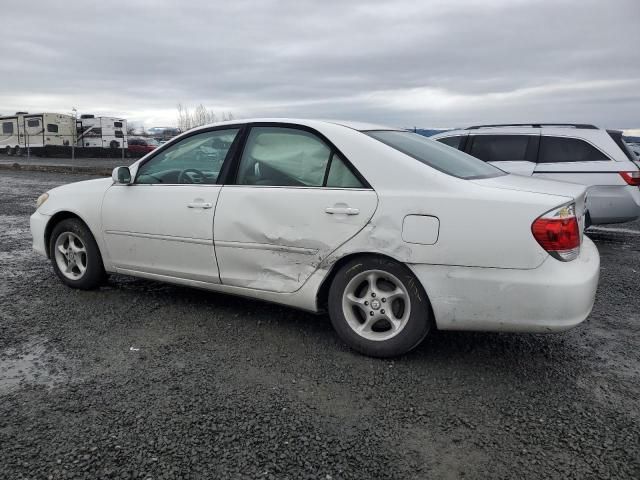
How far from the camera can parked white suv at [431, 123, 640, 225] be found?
7336mm

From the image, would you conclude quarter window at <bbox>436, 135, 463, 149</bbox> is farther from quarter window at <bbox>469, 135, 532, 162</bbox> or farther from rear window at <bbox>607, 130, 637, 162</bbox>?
rear window at <bbox>607, 130, 637, 162</bbox>

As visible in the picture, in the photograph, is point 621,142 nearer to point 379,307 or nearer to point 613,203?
point 613,203

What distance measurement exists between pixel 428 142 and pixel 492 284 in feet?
4.81

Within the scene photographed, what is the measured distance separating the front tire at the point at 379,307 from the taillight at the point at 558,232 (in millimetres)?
738

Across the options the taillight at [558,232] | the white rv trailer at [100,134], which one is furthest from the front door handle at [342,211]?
the white rv trailer at [100,134]

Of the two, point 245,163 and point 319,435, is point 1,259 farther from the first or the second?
point 319,435

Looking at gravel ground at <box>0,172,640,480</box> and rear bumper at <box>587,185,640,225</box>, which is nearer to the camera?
gravel ground at <box>0,172,640,480</box>

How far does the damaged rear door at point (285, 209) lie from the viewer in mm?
3432

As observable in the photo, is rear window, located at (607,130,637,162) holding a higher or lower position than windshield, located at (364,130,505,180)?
higher

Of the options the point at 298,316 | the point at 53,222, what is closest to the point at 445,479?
the point at 298,316

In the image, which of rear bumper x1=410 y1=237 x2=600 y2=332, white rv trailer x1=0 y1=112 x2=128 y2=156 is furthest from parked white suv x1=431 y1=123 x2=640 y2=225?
white rv trailer x1=0 y1=112 x2=128 y2=156

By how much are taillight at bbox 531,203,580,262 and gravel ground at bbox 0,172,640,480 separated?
78cm

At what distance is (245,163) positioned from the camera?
3.96 m

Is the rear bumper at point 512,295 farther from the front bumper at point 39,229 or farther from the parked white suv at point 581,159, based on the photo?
the parked white suv at point 581,159
